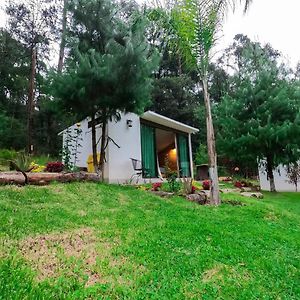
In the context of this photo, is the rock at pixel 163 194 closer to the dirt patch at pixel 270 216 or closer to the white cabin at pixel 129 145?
the dirt patch at pixel 270 216

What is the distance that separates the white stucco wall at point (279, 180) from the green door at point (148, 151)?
539 cm

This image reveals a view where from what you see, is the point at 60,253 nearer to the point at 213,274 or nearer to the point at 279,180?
the point at 213,274

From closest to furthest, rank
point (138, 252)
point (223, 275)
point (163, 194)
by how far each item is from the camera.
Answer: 1. point (223, 275)
2. point (138, 252)
3. point (163, 194)

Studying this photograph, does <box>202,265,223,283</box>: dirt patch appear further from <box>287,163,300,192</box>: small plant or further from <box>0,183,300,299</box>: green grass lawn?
<box>287,163,300,192</box>: small plant

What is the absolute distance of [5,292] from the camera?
6.91 feet

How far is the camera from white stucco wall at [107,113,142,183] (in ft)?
31.1

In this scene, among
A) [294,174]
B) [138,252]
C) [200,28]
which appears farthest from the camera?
[294,174]

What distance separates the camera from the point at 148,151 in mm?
11102

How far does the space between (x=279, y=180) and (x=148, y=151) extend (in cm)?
666

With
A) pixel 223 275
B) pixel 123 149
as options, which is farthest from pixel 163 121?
pixel 223 275

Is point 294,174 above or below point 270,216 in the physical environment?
above

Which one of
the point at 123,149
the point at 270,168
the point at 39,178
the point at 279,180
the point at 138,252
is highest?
the point at 123,149

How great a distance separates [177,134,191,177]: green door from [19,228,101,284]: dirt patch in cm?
948

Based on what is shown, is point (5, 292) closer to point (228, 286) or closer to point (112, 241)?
point (112, 241)
